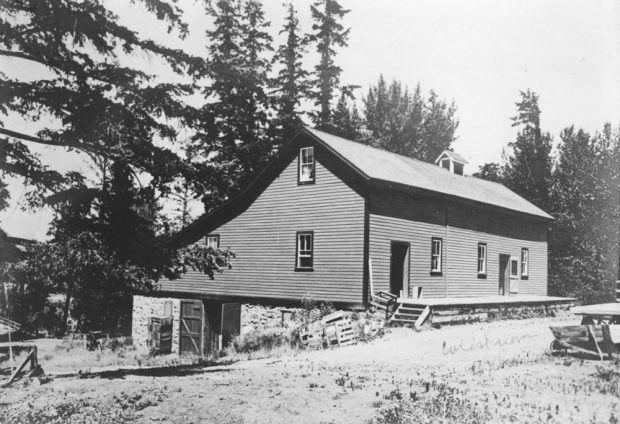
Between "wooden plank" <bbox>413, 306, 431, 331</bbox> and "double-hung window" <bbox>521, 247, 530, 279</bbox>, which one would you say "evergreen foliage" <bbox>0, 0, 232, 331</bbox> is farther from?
"double-hung window" <bbox>521, 247, 530, 279</bbox>

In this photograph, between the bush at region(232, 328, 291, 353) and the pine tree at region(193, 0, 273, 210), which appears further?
the pine tree at region(193, 0, 273, 210)

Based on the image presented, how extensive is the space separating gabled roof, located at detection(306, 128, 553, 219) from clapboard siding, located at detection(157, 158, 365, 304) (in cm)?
114

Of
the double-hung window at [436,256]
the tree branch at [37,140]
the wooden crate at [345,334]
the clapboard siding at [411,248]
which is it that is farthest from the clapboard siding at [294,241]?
the tree branch at [37,140]

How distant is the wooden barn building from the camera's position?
20.6 metres

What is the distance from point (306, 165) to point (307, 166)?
0.20 ft

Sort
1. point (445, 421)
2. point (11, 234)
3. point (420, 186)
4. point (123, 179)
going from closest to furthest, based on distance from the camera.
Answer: point (445, 421) → point (123, 179) → point (11, 234) → point (420, 186)

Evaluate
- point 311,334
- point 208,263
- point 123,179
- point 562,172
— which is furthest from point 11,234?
point 562,172

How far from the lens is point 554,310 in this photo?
26.8 metres

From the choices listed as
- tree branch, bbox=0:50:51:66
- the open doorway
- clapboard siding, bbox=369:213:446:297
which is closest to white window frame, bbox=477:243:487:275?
clapboard siding, bbox=369:213:446:297

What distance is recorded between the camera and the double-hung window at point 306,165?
2233cm

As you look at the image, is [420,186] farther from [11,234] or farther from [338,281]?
[11,234]

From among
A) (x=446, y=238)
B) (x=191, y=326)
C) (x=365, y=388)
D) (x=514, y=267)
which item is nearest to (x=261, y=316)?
(x=191, y=326)

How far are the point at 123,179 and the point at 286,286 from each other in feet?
34.0

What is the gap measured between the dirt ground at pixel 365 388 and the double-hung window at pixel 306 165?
9.14 meters
